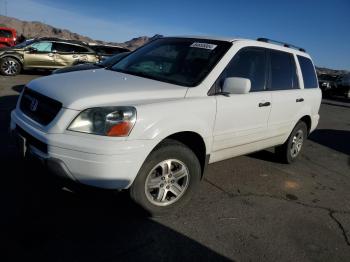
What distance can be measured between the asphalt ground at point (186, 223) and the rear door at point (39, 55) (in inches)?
416

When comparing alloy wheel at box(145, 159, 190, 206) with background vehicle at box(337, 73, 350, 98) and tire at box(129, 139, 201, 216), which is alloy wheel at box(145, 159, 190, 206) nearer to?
tire at box(129, 139, 201, 216)

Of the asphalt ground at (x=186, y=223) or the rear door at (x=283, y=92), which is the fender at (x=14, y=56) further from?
the rear door at (x=283, y=92)

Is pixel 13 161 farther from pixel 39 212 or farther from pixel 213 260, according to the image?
pixel 213 260

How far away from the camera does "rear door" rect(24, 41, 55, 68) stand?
48.3ft

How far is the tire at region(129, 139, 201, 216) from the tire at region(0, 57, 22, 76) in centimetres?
1261

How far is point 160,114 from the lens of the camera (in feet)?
11.0

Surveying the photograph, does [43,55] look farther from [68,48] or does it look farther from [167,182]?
[167,182]

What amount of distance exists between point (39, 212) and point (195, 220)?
1.49 meters

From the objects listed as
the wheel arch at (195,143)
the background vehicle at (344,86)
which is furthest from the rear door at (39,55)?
the background vehicle at (344,86)

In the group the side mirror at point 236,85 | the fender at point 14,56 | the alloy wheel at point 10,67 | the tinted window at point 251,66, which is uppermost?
the tinted window at point 251,66

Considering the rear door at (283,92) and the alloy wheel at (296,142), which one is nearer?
the rear door at (283,92)

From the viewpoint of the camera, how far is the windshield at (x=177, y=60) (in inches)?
159

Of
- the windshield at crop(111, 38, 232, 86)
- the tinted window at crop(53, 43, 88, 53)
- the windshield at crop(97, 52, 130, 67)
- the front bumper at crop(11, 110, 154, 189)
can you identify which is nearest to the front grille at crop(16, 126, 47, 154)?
the front bumper at crop(11, 110, 154, 189)

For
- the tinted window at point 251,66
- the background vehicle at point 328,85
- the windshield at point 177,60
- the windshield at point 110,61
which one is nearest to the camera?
the windshield at point 177,60
